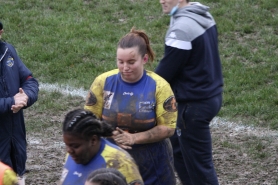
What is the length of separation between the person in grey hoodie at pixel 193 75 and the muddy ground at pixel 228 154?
4.24 feet

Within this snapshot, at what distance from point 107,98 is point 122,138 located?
1.42 ft

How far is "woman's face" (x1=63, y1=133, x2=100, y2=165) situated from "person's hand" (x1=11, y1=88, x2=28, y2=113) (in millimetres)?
1746

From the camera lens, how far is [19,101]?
5281 mm

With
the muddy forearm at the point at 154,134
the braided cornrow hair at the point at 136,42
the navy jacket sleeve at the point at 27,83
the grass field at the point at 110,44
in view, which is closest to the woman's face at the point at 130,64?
the braided cornrow hair at the point at 136,42

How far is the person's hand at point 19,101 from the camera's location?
5.26 meters

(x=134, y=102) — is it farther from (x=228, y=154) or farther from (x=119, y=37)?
(x=119, y=37)

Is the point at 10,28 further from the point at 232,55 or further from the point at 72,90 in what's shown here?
the point at 232,55

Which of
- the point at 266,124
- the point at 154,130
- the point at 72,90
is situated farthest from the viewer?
the point at 72,90

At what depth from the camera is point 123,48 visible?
14.8 ft

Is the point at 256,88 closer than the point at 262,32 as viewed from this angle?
Yes

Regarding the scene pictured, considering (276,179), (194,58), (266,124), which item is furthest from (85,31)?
(194,58)

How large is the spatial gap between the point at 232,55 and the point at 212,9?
1605 mm

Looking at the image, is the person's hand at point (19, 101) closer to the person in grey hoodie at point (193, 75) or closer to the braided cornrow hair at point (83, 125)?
the person in grey hoodie at point (193, 75)

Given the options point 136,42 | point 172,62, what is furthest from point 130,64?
point 172,62
